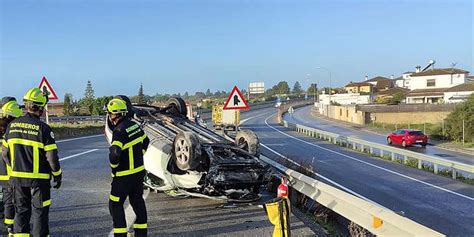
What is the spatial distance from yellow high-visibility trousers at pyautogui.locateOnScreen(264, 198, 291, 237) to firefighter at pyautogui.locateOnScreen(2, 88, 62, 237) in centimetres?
257

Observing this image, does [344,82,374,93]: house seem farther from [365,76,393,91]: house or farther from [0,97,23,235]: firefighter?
[0,97,23,235]: firefighter

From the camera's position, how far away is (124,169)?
558 centimetres

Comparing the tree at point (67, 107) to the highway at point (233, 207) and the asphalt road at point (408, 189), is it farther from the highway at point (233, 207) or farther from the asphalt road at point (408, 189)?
the asphalt road at point (408, 189)

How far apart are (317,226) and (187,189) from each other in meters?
2.47

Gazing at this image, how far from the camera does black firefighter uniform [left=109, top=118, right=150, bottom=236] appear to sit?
5.42m

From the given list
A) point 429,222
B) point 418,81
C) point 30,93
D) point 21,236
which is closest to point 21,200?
point 21,236

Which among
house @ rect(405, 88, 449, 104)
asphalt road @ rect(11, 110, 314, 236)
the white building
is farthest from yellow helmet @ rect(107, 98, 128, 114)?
the white building

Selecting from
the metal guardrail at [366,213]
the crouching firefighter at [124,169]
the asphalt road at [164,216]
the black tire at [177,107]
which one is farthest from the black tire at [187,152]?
the black tire at [177,107]

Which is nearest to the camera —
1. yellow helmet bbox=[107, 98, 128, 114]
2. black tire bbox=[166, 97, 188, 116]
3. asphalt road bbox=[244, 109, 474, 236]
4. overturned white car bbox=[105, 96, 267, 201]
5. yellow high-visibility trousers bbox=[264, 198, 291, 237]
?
yellow high-visibility trousers bbox=[264, 198, 291, 237]

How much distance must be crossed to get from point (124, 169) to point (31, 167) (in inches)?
42.2

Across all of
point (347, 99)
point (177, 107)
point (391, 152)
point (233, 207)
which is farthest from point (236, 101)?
point (347, 99)

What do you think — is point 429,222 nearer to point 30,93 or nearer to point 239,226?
point 239,226

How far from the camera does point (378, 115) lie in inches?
2302

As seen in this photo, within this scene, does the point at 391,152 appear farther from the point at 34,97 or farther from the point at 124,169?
→ the point at 34,97
